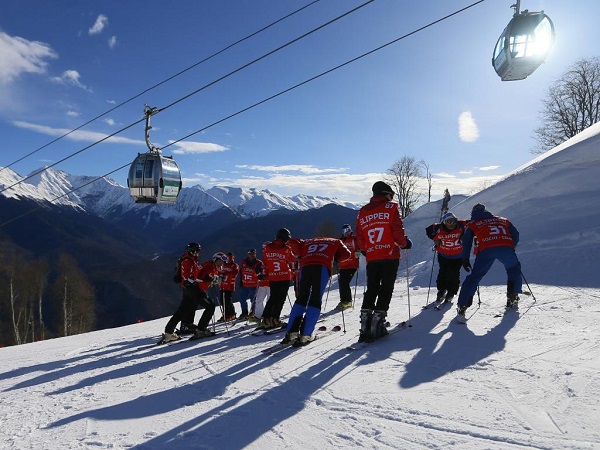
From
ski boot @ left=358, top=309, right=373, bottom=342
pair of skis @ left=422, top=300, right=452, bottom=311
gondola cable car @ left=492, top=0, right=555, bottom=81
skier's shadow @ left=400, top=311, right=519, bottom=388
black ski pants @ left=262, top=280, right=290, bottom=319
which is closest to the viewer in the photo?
skier's shadow @ left=400, top=311, right=519, bottom=388

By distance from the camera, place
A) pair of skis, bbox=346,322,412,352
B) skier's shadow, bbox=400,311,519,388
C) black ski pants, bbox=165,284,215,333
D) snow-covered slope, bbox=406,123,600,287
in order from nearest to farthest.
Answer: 1. skier's shadow, bbox=400,311,519,388
2. pair of skis, bbox=346,322,412,352
3. black ski pants, bbox=165,284,215,333
4. snow-covered slope, bbox=406,123,600,287

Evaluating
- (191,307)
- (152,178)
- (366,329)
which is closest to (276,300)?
(191,307)

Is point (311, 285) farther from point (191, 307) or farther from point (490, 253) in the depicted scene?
point (191, 307)

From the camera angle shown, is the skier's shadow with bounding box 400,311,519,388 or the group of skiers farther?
the group of skiers

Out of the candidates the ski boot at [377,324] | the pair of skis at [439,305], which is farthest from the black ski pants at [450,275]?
the ski boot at [377,324]

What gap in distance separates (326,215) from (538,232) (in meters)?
129

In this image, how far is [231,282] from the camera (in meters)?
11.3

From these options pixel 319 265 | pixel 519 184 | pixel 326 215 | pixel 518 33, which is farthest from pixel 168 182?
pixel 326 215

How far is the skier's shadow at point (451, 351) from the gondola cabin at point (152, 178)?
28.0 feet

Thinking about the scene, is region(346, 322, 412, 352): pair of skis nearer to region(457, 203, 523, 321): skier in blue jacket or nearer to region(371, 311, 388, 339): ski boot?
region(371, 311, 388, 339): ski boot

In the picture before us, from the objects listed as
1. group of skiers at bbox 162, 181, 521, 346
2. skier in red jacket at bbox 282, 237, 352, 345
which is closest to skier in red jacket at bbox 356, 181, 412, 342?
group of skiers at bbox 162, 181, 521, 346

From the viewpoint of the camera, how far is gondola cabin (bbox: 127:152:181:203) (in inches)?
432

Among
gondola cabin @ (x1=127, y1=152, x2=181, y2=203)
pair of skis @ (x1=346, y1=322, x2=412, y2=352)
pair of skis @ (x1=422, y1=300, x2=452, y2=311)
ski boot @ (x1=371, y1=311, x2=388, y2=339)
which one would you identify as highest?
gondola cabin @ (x1=127, y1=152, x2=181, y2=203)

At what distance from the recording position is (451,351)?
4.65m
